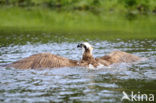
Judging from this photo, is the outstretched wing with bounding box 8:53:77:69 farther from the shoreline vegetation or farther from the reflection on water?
the shoreline vegetation

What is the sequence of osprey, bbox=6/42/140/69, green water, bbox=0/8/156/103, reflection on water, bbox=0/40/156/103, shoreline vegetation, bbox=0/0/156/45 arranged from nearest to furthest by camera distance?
reflection on water, bbox=0/40/156/103
green water, bbox=0/8/156/103
osprey, bbox=6/42/140/69
shoreline vegetation, bbox=0/0/156/45

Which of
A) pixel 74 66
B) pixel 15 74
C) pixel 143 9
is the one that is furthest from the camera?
pixel 143 9

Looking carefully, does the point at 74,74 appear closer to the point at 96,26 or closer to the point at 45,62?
the point at 45,62

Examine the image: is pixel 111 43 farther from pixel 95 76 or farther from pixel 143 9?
pixel 143 9

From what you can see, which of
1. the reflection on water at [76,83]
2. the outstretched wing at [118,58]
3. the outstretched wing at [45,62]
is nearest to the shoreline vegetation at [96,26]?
the outstretched wing at [118,58]

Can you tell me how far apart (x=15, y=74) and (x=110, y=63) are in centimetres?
486

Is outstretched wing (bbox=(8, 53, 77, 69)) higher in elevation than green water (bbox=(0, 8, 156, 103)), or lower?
higher

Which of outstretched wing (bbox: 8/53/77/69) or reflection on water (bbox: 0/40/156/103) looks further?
outstretched wing (bbox: 8/53/77/69)

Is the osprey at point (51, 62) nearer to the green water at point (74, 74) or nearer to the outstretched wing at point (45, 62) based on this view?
the outstretched wing at point (45, 62)

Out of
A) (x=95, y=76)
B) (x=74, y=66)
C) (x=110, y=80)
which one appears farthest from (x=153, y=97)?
(x=74, y=66)

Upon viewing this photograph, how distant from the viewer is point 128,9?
5709cm

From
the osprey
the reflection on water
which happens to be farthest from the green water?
the osprey

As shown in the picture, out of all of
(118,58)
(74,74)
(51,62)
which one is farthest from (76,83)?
(118,58)

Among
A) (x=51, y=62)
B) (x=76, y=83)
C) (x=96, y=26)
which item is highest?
(x=96, y=26)
